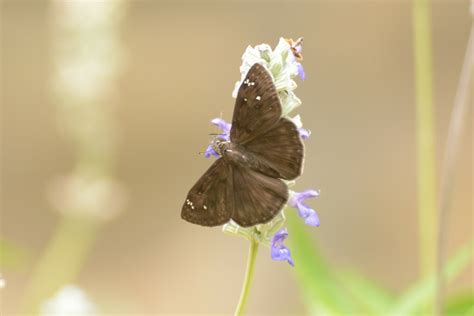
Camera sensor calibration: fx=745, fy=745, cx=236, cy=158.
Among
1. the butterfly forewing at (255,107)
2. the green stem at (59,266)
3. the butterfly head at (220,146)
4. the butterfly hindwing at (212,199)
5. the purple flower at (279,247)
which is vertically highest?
the butterfly forewing at (255,107)

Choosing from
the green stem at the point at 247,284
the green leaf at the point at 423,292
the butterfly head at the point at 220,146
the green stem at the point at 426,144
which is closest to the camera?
the green stem at the point at 247,284

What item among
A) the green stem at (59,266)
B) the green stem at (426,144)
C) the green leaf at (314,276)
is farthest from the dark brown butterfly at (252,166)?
the green stem at (59,266)

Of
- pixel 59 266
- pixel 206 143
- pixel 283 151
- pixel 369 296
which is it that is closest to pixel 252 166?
pixel 283 151

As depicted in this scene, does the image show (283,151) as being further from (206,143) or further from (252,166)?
(206,143)

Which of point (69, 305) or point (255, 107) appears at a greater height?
point (255, 107)

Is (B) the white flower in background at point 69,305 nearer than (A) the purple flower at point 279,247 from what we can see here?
No

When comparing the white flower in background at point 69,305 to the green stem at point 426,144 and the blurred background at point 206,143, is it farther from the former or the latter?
the blurred background at point 206,143

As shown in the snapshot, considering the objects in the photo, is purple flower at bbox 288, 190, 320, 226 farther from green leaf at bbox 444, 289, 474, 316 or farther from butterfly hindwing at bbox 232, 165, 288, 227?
green leaf at bbox 444, 289, 474, 316

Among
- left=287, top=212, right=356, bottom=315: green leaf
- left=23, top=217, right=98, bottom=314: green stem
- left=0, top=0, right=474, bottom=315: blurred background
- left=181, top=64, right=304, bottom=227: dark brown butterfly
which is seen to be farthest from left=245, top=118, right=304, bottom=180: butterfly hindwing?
left=0, top=0, right=474, bottom=315: blurred background
